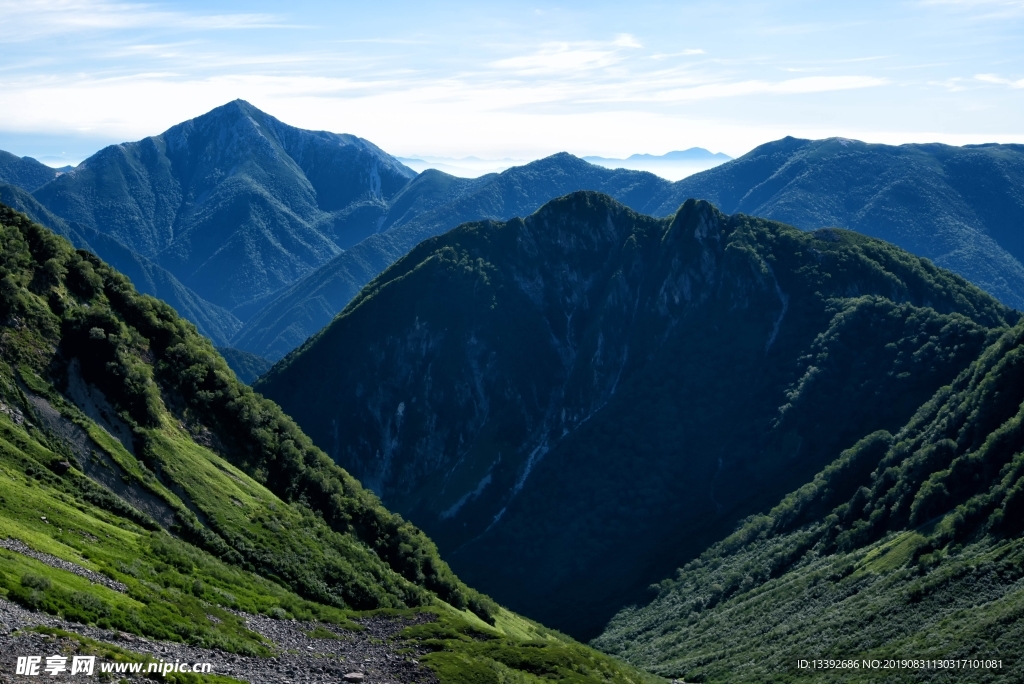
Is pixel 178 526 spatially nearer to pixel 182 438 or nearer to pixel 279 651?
pixel 182 438

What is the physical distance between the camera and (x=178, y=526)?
4168 inches

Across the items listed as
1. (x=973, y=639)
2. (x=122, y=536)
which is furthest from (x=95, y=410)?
(x=973, y=639)

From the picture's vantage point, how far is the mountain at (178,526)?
7306 cm

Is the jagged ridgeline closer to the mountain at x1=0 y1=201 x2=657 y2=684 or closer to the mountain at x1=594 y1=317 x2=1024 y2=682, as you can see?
the mountain at x1=0 y1=201 x2=657 y2=684

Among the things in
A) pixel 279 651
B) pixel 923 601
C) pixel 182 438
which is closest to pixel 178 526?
pixel 182 438

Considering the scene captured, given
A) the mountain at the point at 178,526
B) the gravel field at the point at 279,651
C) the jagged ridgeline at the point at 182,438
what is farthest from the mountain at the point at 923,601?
the gravel field at the point at 279,651

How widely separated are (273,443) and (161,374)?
65.2 feet

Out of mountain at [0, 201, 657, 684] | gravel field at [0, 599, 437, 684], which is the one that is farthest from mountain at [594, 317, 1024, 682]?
gravel field at [0, 599, 437, 684]

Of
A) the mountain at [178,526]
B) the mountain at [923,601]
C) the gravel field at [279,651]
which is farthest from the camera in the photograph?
the mountain at [923,601]

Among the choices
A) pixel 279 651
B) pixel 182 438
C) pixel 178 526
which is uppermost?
pixel 182 438

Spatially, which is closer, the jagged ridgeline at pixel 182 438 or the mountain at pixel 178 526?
the mountain at pixel 178 526

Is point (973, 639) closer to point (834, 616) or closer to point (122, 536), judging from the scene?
point (834, 616)

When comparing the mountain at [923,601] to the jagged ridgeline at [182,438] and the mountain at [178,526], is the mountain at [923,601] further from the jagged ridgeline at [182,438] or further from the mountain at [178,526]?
the jagged ridgeline at [182,438]

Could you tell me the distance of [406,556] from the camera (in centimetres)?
14425
